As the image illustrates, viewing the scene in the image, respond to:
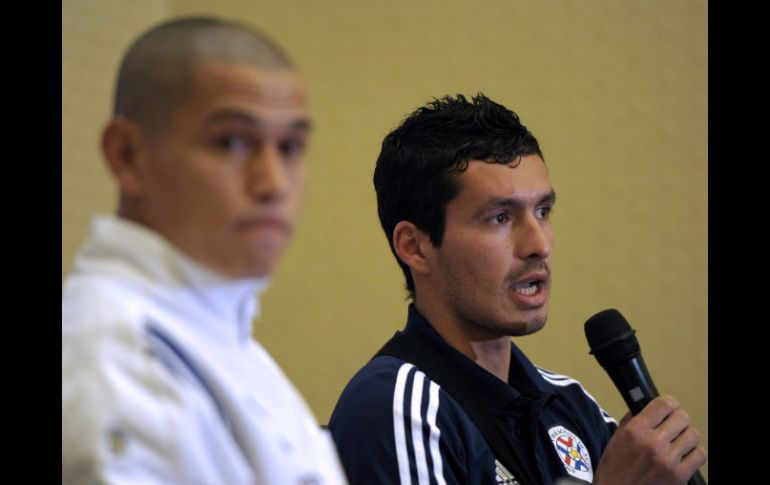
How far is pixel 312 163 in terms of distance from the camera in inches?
103

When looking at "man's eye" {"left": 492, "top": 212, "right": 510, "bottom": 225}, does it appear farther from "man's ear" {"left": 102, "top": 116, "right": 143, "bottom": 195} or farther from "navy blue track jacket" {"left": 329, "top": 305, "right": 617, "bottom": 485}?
"man's ear" {"left": 102, "top": 116, "right": 143, "bottom": 195}

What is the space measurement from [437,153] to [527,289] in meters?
0.26

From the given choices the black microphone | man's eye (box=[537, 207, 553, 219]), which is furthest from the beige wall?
the black microphone

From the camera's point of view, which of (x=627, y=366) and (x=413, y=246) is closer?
(x=627, y=366)

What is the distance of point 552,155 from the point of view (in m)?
2.57

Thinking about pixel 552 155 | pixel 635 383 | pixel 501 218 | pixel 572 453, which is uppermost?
pixel 552 155

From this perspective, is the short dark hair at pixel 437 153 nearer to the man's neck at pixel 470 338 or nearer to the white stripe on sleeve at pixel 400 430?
the man's neck at pixel 470 338

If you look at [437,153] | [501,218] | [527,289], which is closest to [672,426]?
[527,289]

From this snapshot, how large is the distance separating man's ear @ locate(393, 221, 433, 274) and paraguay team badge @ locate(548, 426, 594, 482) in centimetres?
33

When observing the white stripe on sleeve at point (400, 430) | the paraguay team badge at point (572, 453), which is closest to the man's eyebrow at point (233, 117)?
the white stripe on sleeve at point (400, 430)

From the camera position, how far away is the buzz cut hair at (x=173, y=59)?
2.19 feet

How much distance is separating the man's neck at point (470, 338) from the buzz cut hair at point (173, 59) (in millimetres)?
811

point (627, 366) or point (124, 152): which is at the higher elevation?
point (124, 152)

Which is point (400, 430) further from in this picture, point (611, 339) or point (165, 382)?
point (165, 382)
